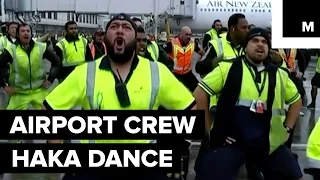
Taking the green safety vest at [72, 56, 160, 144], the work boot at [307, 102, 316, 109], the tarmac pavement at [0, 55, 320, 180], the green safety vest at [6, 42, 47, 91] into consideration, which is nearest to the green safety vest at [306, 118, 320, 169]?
the green safety vest at [72, 56, 160, 144]

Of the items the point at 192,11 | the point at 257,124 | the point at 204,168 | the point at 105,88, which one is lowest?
the point at 204,168

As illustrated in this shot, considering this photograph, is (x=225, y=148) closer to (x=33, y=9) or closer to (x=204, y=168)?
(x=204, y=168)

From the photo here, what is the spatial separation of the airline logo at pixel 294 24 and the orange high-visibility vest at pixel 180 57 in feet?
20.1

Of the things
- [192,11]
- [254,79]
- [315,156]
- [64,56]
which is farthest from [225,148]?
[192,11]

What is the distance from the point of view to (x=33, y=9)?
52.6 m

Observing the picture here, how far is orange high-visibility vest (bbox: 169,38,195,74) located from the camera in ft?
32.3

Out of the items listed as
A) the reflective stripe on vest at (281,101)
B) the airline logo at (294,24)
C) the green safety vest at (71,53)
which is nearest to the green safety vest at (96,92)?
the airline logo at (294,24)

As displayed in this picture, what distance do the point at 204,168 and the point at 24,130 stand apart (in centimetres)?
148

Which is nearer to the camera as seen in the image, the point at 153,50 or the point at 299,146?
the point at 153,50

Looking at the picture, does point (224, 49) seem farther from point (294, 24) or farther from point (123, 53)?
point (294, 24)

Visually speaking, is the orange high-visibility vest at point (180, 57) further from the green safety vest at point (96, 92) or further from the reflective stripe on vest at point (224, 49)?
the green safety vest at point (96, 92)

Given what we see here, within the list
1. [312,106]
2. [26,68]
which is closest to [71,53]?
[26,68]

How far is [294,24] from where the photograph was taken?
3609 millimetres

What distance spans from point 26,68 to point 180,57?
3007 mm
